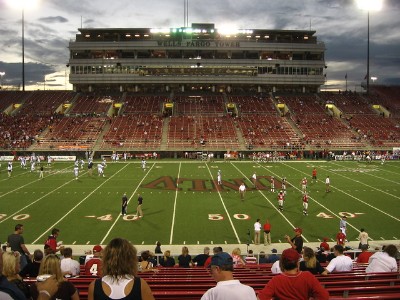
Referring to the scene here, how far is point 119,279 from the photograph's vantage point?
10.1ft

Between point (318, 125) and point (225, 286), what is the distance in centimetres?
5519

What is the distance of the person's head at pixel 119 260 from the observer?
10.2 ft

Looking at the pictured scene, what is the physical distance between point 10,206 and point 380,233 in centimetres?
1751

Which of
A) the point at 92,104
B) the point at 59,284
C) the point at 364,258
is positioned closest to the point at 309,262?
the point at 59,284

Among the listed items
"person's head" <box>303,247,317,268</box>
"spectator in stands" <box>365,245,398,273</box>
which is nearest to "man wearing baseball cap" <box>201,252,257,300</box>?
"person's head" <box>303,247,317,268</box>

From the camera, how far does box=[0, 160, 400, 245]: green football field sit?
1601 centimetres

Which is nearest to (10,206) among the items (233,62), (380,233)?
(380,233)

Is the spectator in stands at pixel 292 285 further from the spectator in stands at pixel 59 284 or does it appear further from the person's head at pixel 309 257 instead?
the person's head at pixel 309 257

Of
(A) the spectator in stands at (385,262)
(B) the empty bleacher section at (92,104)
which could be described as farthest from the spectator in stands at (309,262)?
(B) the empty bleacher section at (92,104)

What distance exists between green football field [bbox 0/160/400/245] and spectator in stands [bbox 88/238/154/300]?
11.8 meters

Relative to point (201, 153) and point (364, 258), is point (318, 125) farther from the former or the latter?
point (364, 258)

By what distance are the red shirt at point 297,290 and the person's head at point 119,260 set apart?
1180mm

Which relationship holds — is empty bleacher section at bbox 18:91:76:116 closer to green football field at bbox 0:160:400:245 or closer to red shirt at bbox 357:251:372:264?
green football field at bbox 0:160:400:245

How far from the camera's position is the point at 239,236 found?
615 inches
